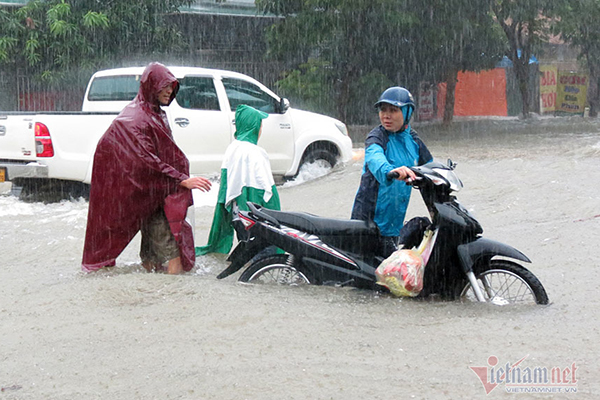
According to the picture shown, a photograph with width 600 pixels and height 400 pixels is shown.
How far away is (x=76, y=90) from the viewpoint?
17.9 meters

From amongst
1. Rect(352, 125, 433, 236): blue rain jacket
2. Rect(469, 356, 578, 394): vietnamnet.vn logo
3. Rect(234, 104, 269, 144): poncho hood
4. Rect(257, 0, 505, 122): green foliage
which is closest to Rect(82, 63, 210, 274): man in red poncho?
Rect(234, 104, 269, 144): poncho hood

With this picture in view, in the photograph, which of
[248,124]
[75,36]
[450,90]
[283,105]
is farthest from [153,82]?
[450,90]

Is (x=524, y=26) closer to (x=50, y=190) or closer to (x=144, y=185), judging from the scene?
(x=50, y=190)

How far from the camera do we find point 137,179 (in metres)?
5.92

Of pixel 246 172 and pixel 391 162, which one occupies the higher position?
pixel 391 162

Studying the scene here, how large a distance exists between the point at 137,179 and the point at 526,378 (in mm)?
3320

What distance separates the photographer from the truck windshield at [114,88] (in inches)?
435

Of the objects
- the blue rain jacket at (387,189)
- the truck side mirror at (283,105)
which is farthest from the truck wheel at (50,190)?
the blue rain jacket at (387,189)

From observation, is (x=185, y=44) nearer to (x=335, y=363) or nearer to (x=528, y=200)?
(x=528, y=200)

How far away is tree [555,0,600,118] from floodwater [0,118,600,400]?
1592 cm

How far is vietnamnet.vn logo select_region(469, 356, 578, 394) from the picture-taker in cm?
373

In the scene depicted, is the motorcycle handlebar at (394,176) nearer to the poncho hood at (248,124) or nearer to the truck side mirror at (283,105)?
the poncho hood at (248,124)

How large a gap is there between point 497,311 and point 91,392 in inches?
99.1

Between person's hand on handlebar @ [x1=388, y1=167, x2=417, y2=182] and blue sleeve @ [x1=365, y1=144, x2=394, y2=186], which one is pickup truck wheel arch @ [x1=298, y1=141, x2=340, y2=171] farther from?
person's hand on handlebar @ [x1=388, y1=167, x2=417, y2=182]
